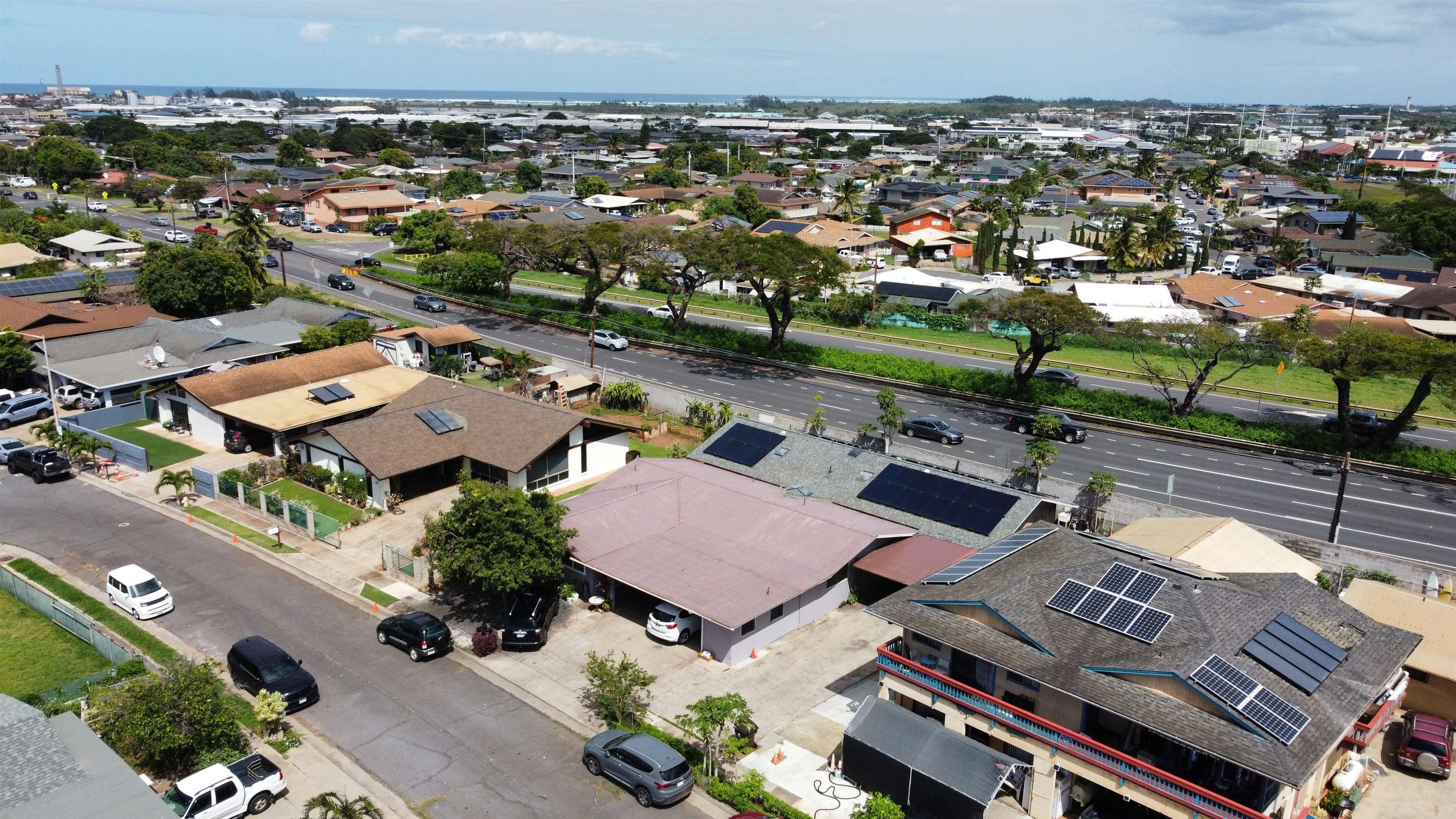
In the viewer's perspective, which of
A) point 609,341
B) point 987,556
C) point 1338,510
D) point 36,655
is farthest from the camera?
point 609,341

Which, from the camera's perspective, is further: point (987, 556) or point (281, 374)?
point (281, 374)

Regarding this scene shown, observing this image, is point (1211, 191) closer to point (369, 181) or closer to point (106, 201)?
point (369, 181)

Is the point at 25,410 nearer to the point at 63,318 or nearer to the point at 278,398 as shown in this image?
the point at 63,318

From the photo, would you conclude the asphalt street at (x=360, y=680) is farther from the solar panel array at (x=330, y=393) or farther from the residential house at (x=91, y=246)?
the residential house at (x=91, y=246)

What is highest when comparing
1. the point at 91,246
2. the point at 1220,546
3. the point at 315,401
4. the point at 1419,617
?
the point at 91,246

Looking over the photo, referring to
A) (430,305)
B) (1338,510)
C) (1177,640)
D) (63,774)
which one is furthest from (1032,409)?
(63,774)

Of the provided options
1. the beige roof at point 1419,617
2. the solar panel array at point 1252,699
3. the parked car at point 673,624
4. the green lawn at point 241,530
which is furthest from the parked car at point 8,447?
the beige roof at point 1419,617
